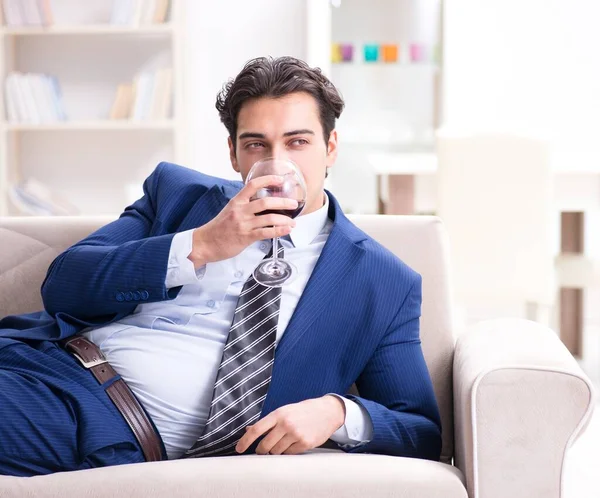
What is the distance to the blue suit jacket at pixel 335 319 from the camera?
1.56 m

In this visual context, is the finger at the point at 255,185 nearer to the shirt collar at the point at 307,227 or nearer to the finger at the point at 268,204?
the finger at the point at 268,204

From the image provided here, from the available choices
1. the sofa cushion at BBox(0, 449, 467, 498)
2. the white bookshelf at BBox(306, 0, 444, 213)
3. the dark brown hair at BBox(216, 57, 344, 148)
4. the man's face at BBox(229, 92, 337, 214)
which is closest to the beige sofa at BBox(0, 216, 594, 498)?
the sofa cushion at BBox(0, 449, 467, 498)

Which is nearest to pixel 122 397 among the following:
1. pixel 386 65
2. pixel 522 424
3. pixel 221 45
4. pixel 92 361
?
pixel 92 361

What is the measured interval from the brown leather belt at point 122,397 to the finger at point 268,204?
40cm

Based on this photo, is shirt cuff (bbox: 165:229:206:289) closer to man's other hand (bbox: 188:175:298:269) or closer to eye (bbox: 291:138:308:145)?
man's other hand (bbox: 188:175:298:269)

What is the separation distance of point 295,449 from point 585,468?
5.27 feet

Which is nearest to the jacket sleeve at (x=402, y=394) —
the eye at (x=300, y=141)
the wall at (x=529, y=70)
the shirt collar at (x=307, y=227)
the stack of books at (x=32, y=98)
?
the shirt collar at (x=307, y=227)

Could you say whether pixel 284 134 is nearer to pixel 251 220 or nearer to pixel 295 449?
pixel 251 220

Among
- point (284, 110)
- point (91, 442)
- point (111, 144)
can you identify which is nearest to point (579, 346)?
point (111, 144)

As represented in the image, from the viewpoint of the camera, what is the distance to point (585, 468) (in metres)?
2.76

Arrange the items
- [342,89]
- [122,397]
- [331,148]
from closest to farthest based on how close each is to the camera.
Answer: [122,397] → [331,148] → [342,89]

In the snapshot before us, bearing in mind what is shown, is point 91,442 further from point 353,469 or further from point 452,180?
point 452,180

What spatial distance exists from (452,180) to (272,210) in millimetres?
2107

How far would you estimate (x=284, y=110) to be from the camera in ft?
5.63
